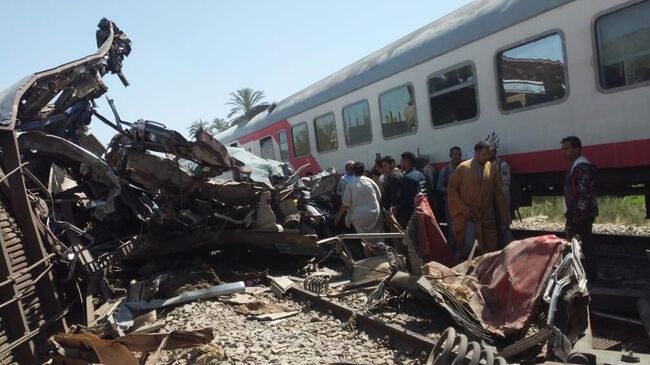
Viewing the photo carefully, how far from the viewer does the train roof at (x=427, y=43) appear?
631 cm

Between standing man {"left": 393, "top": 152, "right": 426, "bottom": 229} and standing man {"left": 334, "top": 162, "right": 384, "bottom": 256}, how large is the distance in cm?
32

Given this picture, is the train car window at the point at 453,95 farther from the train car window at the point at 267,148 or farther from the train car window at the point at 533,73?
the train car window at the point at 267,148

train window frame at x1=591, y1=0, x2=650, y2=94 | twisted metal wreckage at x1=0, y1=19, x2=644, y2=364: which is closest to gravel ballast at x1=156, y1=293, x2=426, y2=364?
twisted metal wreckage at x1=0, y1=19, x2=644, y2=364

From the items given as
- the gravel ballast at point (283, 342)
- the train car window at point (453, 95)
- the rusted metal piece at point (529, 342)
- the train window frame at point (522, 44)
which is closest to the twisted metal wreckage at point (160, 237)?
the rusted metal piece at point (529, 342)

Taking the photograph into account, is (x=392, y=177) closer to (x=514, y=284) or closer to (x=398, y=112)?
(x=398, y=112)

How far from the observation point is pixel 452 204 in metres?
6.02

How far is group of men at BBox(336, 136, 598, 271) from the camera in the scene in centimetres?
516

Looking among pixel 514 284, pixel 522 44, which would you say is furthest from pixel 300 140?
pixel 514 284

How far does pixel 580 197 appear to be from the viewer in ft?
16.8

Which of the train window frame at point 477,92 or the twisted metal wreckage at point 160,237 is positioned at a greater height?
the train window frame at point 477,92

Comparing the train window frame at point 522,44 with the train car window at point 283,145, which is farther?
the train car window at point 283,145

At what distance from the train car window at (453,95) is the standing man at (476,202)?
56.7 inches

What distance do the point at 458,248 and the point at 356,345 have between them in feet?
7.58

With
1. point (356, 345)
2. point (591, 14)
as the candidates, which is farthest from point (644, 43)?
point (356, 345)
